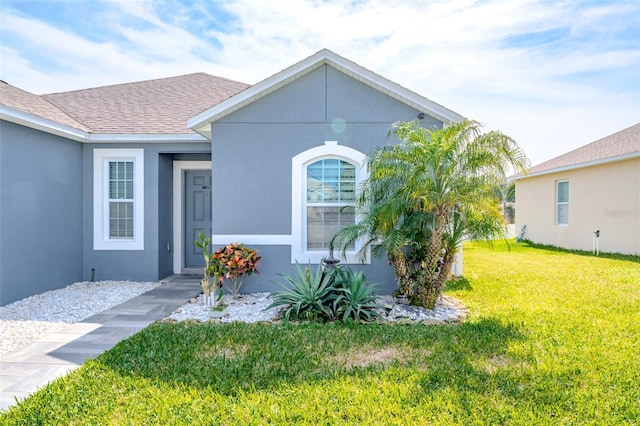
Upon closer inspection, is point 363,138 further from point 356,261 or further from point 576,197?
point 576,197

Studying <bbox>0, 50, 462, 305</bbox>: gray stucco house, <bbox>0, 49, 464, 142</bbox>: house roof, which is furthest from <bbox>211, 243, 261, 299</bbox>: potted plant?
<bbox>0, 49, 464, 142</bbox>: house roof

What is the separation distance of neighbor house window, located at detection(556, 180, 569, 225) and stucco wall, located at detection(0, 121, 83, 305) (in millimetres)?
17918

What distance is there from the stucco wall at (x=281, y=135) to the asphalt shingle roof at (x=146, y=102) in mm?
2017

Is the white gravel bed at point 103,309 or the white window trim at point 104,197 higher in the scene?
Result: the white window trim at point 104,197

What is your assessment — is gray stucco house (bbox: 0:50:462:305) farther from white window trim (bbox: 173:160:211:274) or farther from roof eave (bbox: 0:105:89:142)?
white window trim (bbox: 173:160:211:274)

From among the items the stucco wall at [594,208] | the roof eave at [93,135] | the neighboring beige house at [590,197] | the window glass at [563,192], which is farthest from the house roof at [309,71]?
the window glass at [563,192]

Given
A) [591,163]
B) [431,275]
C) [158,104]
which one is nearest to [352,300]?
[431,275]

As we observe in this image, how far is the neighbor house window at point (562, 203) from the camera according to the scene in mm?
16094

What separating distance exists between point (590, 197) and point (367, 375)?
47.8 feet

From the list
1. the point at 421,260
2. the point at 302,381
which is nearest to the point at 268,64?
the point at 421,260

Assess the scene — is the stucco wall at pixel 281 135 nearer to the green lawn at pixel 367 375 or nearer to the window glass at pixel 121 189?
the green lawn at pixel 367 375

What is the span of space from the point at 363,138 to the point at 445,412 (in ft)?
18.0

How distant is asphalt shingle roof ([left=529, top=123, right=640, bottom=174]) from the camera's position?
13.2 meters

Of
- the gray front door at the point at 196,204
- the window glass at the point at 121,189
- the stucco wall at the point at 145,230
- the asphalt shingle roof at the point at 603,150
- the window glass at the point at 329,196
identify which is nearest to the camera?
the window glass at the point at 329,196
